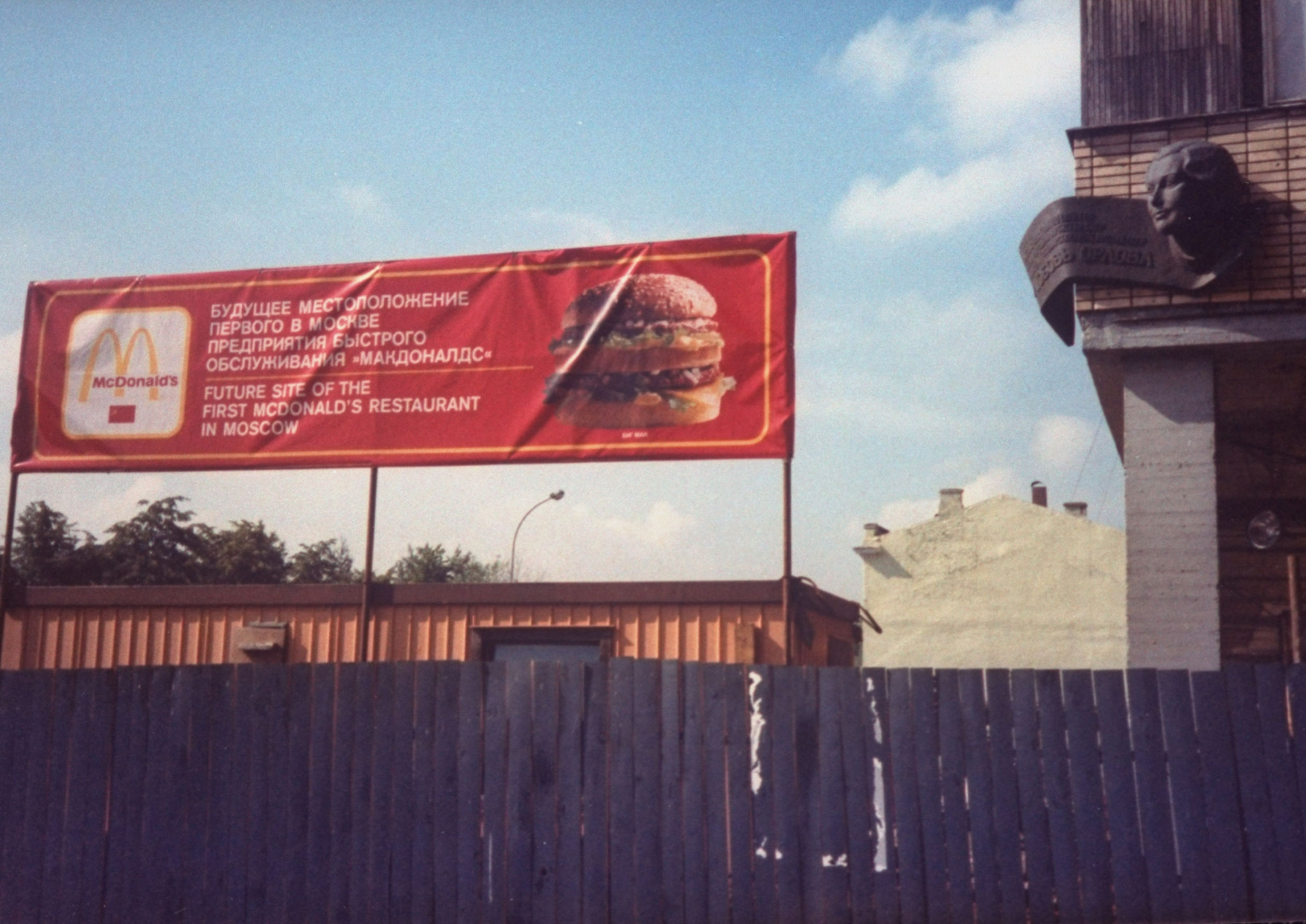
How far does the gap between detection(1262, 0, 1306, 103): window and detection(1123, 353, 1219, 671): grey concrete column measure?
103 inches

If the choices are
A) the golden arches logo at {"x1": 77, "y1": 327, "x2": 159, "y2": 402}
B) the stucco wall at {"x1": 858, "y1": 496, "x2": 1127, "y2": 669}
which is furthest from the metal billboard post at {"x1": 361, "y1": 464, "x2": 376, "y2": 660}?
the stucco wall at {"x1": 858, "y1": 496, "x2": 1127, "y2": 669}

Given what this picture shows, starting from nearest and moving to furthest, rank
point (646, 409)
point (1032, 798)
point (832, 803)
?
point (1032, 798), point (832, 803), point (646, 409)

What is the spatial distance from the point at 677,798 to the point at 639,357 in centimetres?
532

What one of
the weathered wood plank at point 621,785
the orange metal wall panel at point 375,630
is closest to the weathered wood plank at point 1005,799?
the weathered wood plank at point 621,785

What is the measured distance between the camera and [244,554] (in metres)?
49.9

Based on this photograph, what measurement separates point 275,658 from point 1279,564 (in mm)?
14892

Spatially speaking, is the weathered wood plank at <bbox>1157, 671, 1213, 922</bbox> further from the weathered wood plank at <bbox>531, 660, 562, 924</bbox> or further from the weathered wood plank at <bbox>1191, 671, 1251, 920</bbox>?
the weathered wood plank at <bbox>531, 660, 562, 924</bbox>

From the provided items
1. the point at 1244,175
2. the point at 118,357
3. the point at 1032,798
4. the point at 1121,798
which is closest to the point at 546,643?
the point at 1032,798

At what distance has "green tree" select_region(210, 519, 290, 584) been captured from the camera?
162ft

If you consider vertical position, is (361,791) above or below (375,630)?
below

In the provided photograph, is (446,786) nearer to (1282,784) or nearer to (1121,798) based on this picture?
(1121,798)

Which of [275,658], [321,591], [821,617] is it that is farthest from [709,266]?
[275,658]

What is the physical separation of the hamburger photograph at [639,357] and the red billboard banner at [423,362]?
19mm

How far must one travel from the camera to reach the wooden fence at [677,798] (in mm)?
8047
